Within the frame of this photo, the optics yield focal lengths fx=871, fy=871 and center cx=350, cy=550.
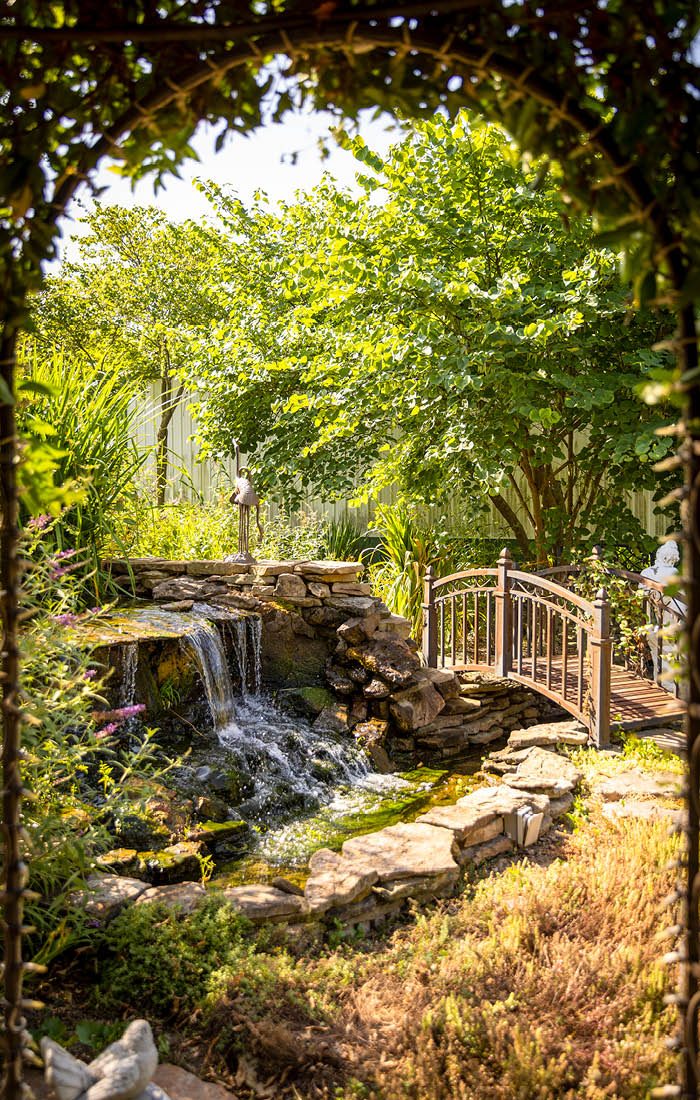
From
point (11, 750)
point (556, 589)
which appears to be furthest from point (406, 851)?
point (556, 589)

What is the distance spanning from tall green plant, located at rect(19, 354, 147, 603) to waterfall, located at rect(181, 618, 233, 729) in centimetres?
73

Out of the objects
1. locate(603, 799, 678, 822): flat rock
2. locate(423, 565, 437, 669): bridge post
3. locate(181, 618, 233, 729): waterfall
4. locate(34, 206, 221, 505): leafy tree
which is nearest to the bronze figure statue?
locate(181, 618, 233, 729): waterfall

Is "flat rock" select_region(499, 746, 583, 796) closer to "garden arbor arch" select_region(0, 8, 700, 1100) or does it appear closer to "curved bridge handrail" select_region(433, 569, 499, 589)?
"curved bridge handrail" select_region(433, 569, 499, 589)

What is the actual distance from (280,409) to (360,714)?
4691mm

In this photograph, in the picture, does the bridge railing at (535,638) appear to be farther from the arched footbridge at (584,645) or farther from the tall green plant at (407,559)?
the tall green plant at (407,559)

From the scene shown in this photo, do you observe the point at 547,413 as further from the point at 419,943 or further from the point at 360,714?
the point at 419,943

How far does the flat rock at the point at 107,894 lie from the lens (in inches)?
121

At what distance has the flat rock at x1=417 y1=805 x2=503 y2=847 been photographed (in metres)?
4.44

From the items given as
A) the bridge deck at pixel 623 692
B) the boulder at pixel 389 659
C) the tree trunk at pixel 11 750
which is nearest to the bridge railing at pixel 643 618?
the bridge deck at pixel 623 692

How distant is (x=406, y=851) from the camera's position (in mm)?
4137

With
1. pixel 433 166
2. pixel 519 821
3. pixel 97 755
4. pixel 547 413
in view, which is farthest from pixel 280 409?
pixel 519 821

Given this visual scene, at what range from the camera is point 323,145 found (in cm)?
216

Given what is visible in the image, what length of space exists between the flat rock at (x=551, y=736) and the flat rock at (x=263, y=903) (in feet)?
10.1

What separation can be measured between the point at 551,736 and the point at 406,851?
7.88 feet
